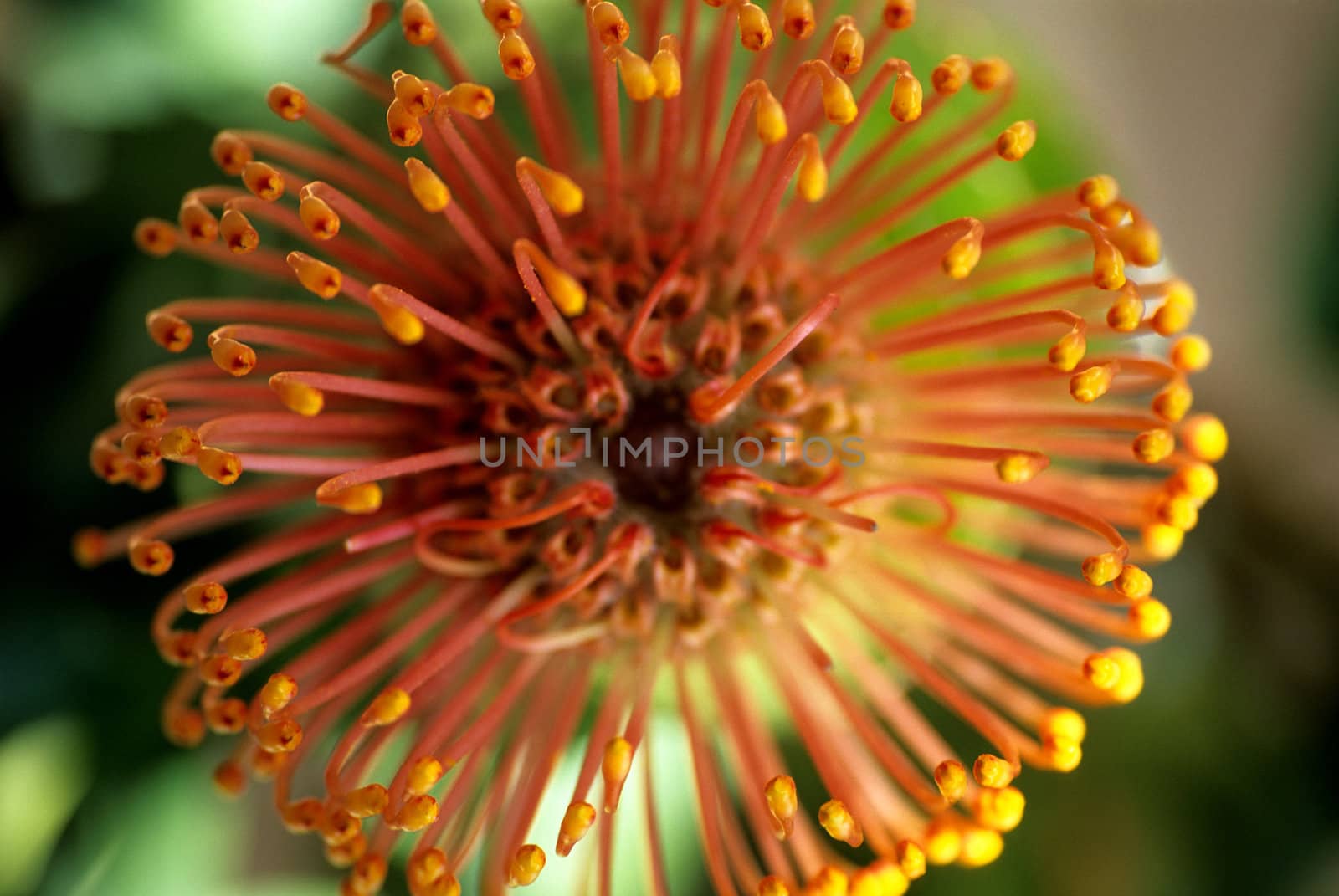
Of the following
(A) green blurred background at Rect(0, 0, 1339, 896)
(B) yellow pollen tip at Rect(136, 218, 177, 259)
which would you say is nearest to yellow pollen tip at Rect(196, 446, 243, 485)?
(B) yellow pollen tip at Rect(136, 218, 177, 259)

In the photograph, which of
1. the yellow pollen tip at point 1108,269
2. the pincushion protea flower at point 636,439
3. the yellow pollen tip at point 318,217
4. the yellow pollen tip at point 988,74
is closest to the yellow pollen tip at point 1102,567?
the pincushion protea flower at point 636,439

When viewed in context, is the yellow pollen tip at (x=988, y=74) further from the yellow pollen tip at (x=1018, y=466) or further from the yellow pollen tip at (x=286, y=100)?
the yellow pollen tip at (x=286, y=100)

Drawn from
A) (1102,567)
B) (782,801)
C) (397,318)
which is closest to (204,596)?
(397,318)

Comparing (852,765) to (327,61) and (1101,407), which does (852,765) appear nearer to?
(1101,407)

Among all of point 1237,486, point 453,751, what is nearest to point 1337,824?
point 1237,486

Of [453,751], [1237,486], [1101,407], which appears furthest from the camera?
[1237,486]

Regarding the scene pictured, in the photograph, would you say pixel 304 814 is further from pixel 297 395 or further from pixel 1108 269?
pixel 1108 269

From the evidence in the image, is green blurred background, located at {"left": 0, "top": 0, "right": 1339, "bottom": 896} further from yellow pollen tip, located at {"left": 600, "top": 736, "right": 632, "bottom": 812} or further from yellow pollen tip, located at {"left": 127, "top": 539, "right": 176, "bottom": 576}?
yellow pollen tip, located at {"left": 600, "top": 736, "right": 632, "bottom": 812}
